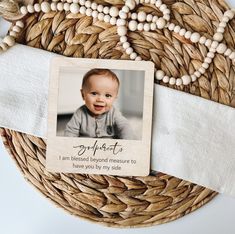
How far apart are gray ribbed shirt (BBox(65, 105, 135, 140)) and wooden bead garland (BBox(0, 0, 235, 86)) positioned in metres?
0.07

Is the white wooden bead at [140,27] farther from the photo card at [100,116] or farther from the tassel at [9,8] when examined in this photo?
the tassel at [9,8]

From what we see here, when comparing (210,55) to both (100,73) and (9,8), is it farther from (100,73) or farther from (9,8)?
(9,8)

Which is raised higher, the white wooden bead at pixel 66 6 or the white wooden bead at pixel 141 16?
the white wooden bead at pixel 66 6

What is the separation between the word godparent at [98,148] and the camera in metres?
0.49

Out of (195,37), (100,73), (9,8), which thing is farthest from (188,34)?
(9,8)

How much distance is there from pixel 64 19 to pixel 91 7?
0.04 meters

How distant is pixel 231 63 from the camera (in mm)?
479

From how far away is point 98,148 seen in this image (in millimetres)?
488

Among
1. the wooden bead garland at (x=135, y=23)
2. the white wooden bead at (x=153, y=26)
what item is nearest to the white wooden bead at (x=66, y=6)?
the wooden bead garland at (x=135, y=23)

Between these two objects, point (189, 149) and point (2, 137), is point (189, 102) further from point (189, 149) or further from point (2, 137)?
point (2, 137)

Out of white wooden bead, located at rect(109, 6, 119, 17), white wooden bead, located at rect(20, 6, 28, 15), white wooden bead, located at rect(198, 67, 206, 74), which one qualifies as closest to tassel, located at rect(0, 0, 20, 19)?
white wooden bead, located at rect(20, 6, 28, 15)

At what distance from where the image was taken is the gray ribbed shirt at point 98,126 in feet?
1.59

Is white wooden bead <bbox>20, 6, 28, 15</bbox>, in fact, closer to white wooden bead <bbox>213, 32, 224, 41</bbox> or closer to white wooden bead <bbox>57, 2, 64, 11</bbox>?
white wooden bead <bbox>57, 2, 64, 11</bbox>

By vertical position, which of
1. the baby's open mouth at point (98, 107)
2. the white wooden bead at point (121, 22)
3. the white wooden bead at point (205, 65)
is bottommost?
the baby's open mouth at point (98, 107)
